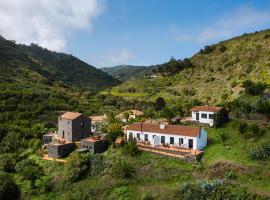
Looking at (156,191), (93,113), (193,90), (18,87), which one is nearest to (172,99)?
(193,90)

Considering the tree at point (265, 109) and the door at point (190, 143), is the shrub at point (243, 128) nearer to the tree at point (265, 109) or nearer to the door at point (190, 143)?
the tree at point (265, 109)

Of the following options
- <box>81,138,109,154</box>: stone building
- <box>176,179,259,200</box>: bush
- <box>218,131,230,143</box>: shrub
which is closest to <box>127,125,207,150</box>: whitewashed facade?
<box>218,131,230,143</box>: shrub

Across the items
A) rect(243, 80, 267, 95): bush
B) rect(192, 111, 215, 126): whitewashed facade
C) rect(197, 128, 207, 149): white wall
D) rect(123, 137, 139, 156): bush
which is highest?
rect(243, 80, 267, 95): bush

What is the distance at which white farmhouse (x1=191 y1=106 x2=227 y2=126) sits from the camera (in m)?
43.7

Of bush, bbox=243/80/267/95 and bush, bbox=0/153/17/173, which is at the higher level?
bush, bbox=243/80/267/95

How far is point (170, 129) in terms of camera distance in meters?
41.2

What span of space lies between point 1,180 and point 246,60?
209 ft

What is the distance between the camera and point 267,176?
30.2m

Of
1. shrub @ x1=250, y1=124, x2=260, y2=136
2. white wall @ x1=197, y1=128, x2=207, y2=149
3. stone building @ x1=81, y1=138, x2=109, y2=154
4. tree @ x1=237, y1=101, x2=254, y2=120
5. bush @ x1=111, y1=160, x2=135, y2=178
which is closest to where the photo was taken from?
bush @ x1=111, y1=160, x2=135, y2=178

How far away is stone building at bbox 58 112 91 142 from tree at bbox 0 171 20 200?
1264cm

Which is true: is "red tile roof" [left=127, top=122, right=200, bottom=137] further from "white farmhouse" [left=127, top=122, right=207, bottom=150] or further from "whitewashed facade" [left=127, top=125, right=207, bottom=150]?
"whitewashed facade" [left=127, top=125, right=207, bottom=150]

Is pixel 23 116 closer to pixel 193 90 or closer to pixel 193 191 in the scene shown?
pixel 193 90

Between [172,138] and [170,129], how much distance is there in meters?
1.20

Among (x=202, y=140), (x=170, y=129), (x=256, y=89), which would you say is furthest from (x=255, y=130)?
(x=256, y=89)
